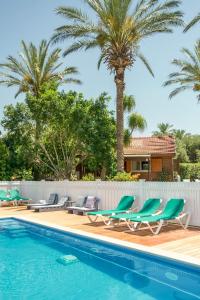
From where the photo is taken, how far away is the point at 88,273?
834 cm

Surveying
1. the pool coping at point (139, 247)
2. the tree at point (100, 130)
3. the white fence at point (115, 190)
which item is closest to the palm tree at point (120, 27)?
the tree at point (100, 130)

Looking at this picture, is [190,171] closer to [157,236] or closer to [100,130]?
[100,130]

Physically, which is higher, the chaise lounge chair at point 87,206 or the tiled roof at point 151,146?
the tiled roof at point 151,146

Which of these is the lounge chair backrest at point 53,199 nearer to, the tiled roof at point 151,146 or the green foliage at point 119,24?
the green foliage at point 119,24

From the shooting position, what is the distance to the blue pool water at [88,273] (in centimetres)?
699

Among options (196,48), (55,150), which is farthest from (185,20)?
(55,150)

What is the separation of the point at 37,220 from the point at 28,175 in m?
13.0

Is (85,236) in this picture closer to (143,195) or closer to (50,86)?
(143,195)

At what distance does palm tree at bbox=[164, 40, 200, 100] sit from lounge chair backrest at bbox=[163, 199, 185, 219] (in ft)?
51.0

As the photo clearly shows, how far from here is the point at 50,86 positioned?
998 inches

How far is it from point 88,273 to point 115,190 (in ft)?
23.0

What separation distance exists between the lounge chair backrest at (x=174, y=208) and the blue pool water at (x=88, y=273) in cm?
253

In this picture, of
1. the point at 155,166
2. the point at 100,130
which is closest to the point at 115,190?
the point at 100,130

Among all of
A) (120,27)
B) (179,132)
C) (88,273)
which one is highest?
(179,132)
